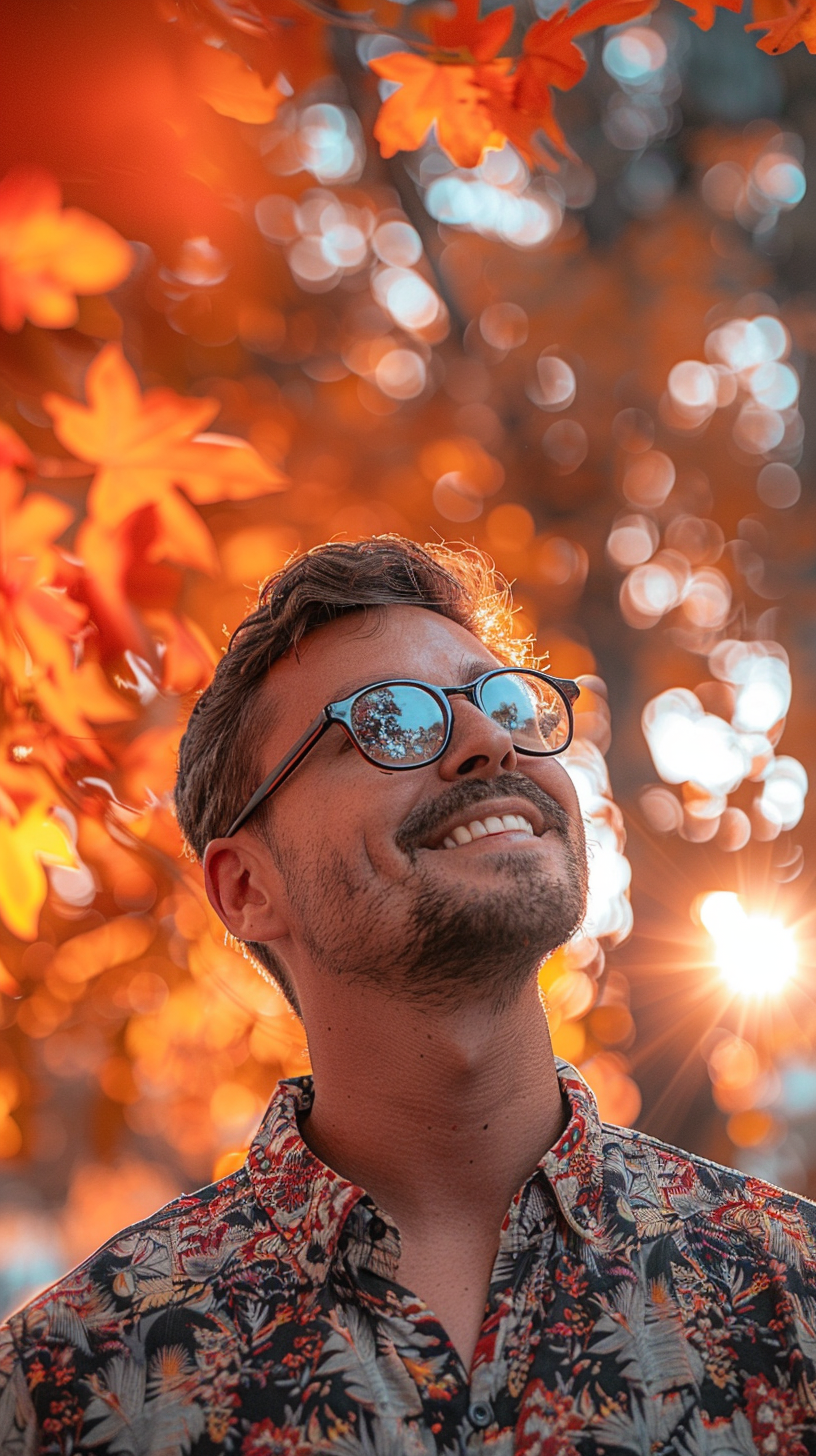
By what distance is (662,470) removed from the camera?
484cm

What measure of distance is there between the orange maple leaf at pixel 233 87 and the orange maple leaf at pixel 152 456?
68 centimetres

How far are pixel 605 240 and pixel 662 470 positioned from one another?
1088mm

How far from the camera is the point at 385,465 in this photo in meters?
4.42

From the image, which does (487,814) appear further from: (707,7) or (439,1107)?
(707,7)

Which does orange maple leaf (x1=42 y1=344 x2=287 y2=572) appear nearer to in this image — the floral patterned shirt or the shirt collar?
the shirt collar

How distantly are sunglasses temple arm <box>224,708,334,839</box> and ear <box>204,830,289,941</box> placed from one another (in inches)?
3.2

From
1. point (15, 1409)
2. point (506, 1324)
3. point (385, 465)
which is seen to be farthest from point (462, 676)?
point (385, 465)

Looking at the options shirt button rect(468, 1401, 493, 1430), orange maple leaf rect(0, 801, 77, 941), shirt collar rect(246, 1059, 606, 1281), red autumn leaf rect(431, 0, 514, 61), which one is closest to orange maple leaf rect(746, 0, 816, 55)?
red autumn leaf rect(431, 0, 514, 61)

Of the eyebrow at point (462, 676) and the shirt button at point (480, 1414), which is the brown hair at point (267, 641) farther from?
the shirt button at point (480, 1414)

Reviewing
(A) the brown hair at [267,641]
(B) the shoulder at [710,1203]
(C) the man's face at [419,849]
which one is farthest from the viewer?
(A) the brown hair at [267,641]

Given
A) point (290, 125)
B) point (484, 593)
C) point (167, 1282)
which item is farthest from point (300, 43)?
point (167, 1282)

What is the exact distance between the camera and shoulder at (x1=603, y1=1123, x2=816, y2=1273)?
62.4 inches

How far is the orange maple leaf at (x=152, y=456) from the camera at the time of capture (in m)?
2.78

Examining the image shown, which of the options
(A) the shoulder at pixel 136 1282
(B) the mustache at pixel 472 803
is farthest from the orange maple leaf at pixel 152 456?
(A) the shoulder at pixel 136 1282
